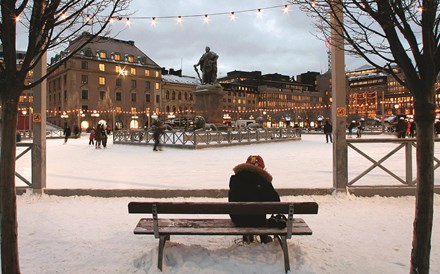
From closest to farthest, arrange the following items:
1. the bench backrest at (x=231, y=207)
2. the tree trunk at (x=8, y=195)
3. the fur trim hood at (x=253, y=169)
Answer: the tree trunk at (x=8, y=195), the bench backrest at (x=231, y=207), the fur trim hood at (x=253, y=169)

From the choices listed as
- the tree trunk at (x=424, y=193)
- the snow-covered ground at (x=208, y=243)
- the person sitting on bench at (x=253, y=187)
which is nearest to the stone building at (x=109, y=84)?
the snow-covered ground at (x=208, y=243)

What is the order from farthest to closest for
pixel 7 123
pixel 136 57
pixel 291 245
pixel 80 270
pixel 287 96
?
1. pixel 287 96
2. pixel 136 57
3. pixel 291 245
4. pixel 80 270
5. pixel 7 123

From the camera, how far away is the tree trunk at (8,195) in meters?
4.04

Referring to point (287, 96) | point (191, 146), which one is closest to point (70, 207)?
point (191, 146)

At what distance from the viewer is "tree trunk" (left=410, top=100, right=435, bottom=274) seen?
12.5 ft

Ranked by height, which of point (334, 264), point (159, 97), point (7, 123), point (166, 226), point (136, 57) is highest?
point (136, 57)

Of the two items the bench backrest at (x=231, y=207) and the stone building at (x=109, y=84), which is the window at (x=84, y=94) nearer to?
the stone building at (x=109, y=84)

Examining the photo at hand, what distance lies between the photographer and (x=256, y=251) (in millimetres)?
4949

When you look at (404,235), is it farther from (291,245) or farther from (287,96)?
(287,96)

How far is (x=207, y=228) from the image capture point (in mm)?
4738

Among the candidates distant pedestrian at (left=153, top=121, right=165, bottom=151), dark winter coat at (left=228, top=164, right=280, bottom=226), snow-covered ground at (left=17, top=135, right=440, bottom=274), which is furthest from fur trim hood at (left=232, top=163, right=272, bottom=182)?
distant pedestrian at (left=153, top=121, right=165, bottom=151)

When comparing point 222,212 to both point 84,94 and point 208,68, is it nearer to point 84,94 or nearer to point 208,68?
point 208,68

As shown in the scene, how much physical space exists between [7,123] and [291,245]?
12.4 feet

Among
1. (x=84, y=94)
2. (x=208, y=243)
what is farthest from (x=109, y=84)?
(x=208, y=243)
